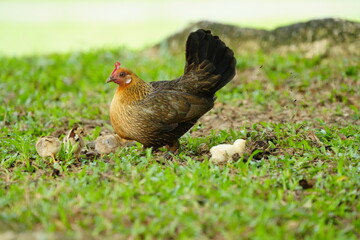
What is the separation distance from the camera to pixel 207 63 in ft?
19.1

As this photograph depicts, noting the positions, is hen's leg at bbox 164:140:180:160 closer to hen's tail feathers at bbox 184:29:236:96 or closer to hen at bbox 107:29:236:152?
hen at bbox 107:29:236:152

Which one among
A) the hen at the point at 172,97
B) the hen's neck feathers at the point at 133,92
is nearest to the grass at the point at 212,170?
the hen at the point at 172,97

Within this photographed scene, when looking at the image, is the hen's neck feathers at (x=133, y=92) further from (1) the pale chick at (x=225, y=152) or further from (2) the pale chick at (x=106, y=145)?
(1) the pale chick at (x=225, y=152)

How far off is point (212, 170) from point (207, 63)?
164cm

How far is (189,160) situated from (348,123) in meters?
2.54

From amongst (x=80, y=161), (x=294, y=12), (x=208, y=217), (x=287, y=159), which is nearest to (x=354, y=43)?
(x=287, y=159)

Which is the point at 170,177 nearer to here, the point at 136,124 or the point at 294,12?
the point at 136,124

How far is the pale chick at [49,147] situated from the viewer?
5062mm

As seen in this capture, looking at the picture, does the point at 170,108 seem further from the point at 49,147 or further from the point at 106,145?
the point at 49,147

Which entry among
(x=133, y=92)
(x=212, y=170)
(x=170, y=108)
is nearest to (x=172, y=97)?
(x=170, y=108)

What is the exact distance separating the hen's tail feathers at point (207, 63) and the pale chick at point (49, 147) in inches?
65.9

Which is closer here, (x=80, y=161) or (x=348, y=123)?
(x=80, y=161)

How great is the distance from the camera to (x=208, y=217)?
11.7ft

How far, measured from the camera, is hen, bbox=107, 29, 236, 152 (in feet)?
18.0
